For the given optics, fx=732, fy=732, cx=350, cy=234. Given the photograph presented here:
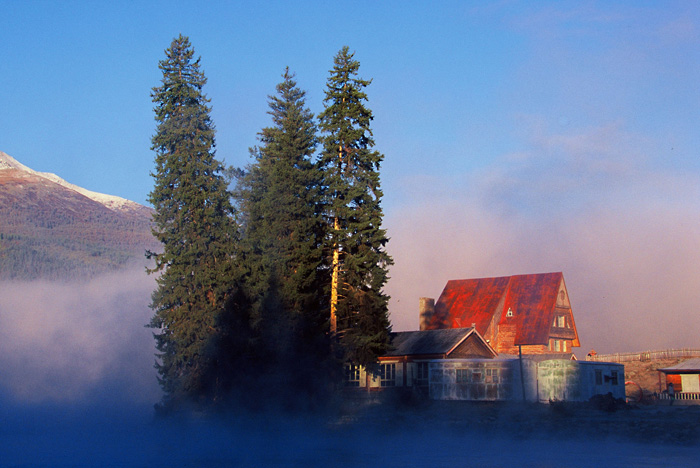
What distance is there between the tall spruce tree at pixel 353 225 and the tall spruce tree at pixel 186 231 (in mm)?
7342

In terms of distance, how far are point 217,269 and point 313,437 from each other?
521 inches

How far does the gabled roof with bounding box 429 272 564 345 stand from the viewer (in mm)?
66500

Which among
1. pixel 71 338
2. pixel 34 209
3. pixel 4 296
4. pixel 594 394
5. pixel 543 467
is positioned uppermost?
pixel 34 209

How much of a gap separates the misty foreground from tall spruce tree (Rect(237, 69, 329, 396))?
3611 millimetres

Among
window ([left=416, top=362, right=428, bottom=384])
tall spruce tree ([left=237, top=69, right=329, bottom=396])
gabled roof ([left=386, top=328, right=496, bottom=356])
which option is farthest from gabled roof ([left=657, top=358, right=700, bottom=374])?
tall spruce tree ([left=237, top=69, right=329, bottom=396])

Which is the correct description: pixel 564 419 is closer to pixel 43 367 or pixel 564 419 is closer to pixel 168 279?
pixel 168 279

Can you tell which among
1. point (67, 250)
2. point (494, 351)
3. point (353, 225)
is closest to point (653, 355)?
point (494, 351)

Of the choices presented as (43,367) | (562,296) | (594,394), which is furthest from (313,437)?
(43,367)

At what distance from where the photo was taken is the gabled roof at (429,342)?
50.2 metres

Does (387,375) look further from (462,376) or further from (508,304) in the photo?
(508,304)

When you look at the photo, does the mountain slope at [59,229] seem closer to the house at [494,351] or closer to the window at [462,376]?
the house at [494,351]

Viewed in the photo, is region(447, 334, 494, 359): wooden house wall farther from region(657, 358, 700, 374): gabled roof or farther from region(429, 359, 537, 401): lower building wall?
region(657, 358, 700, 374): gabled roof

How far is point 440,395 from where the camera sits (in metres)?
47.3

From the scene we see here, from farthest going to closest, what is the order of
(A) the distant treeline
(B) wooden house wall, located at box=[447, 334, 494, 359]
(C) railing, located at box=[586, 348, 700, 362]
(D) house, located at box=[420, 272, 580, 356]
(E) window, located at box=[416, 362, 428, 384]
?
(A) the distant treeline → (D) house, located at box=[420, 272, 580, 356] → (C) railing, located at box=[586, 348, 700, 362] → (B) wooden house wall, located at box=[447, 334, 494, 359] → (E) window, located at box=[416, 362, 428, 384]
